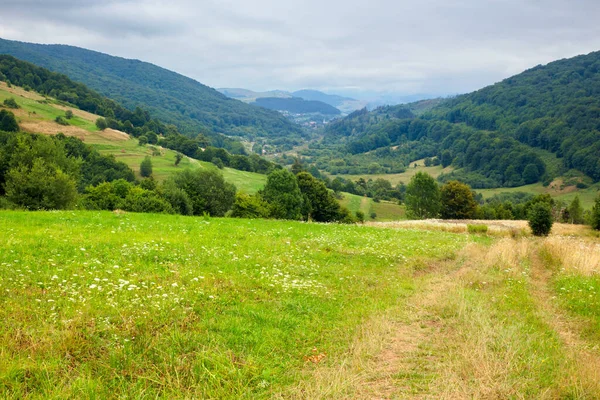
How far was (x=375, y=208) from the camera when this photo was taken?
144750mm

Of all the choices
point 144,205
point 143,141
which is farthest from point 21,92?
point 144,205

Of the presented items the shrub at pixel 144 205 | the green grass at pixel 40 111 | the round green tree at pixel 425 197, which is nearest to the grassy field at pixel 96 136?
the green grass at pixel 40 111

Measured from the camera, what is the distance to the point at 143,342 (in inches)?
296

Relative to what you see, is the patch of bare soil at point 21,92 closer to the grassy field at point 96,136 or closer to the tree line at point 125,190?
the grassy field at point 96,136

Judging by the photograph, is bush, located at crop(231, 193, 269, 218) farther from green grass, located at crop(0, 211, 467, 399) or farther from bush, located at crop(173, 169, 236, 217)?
green grass, located at crop(0, 211, 467, 399)

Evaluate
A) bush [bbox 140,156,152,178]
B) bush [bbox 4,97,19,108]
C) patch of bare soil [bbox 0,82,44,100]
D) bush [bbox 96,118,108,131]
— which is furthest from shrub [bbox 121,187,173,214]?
patch of bare soil [bbox 0,82,44,100]

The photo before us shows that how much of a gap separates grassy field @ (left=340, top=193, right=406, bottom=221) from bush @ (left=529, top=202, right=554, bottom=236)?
90.0 m

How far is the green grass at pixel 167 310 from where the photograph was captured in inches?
256

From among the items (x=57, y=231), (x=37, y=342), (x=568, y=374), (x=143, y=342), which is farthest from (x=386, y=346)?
(x=57, y=231)

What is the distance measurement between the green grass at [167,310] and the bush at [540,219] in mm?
30463

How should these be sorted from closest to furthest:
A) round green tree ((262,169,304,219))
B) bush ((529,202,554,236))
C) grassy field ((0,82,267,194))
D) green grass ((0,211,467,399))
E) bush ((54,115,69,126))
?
green grass ((0,211,467,399))
bush ((529,202,554,236))
round green tree ((262,169,304,219))
grassy field ((0,82,267,194))
bush ((54,115,69,126))

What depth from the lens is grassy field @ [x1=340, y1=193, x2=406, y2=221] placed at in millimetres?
134962

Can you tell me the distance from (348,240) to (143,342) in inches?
662

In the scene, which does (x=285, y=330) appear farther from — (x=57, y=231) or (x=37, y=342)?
(x=57, y=231)
